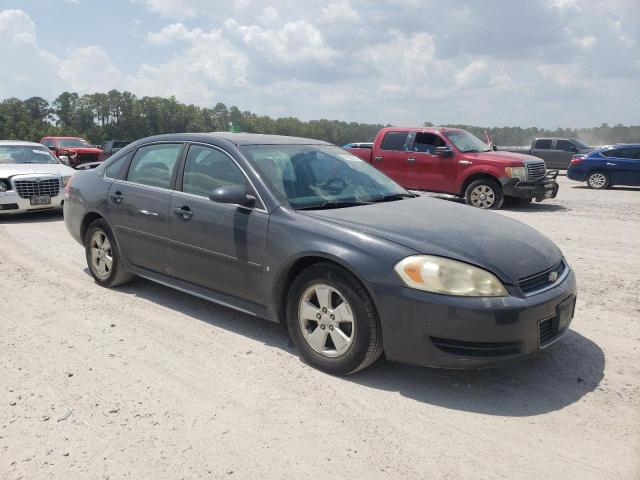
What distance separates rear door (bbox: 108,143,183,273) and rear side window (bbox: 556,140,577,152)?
21336mm

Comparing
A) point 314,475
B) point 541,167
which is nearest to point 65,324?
point 314,475

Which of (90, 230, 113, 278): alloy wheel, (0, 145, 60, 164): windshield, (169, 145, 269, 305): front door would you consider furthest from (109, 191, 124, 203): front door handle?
(0, 145, 60, 164): windshield

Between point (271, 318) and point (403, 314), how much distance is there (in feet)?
3.64

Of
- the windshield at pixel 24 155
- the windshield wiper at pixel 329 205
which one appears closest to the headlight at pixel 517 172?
the windshield wiper at pixel 329 205

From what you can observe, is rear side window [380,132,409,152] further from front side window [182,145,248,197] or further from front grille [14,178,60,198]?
front side window [182,145,248,197]

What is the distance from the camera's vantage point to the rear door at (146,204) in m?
4.64

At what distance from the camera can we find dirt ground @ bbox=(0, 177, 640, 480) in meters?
2.62

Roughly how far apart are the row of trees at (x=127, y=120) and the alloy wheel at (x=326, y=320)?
260 feet

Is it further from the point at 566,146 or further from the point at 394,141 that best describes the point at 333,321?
the point at 566,146

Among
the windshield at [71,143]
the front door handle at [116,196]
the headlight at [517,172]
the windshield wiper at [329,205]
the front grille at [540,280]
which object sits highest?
the windshield at [71,143]

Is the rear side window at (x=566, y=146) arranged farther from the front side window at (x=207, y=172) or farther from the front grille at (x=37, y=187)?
the front side window at (x=207, y=172)

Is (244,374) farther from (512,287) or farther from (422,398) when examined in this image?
(512,287)

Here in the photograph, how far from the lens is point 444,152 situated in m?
12.0

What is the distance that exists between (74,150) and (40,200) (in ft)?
56.6
